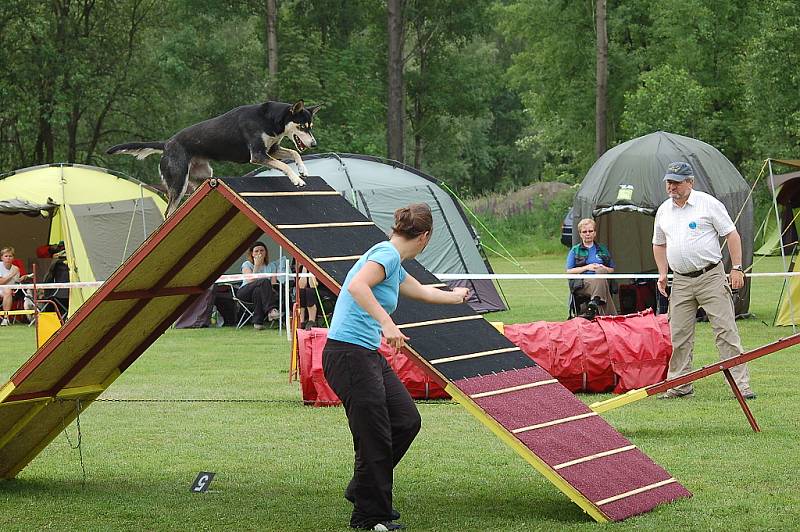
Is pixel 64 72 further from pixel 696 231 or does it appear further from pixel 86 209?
pixel 696 231

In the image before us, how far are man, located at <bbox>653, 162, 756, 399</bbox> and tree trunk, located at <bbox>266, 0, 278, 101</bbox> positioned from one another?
24.0 meters

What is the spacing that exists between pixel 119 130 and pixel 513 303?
17.0 meters

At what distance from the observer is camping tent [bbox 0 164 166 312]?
17.1 m

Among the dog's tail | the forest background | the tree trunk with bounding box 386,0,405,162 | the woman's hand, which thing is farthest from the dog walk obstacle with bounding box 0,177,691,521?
the tree trunk with bounding box 386,0,405,162

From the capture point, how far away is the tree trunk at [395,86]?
30969mm

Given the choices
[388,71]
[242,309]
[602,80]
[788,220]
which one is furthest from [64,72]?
[788,220]

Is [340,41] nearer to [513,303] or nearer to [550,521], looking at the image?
[513,303]

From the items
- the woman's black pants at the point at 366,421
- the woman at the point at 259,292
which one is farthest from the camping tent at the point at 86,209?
the woman's black pants at the point at 366,421

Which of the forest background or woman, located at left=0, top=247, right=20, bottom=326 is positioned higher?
the forest background

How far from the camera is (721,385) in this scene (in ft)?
32.2

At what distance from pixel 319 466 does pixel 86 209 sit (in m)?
11.5

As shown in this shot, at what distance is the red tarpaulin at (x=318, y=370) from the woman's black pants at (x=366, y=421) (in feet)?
11.5

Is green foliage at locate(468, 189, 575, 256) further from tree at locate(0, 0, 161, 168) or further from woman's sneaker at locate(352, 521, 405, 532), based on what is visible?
woman's sneaker at locate(352, 521, 405, 532)

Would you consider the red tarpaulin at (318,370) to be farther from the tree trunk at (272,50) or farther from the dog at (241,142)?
the tree trunk at (272,50)
